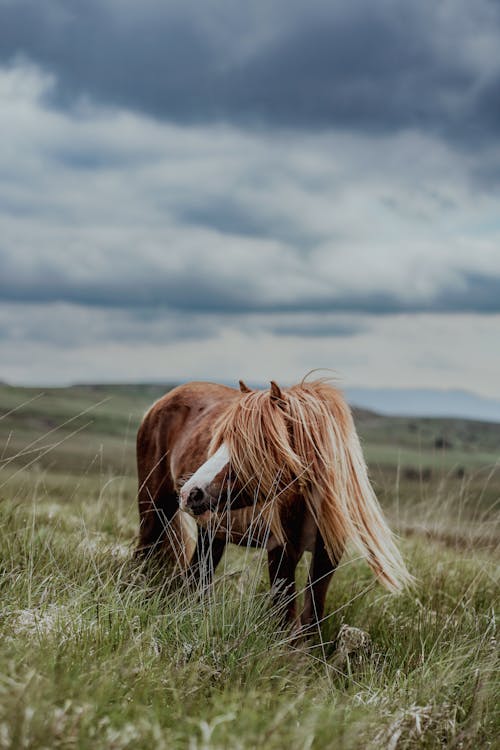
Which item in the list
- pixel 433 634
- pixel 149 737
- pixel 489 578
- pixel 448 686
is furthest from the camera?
pixel 489 578

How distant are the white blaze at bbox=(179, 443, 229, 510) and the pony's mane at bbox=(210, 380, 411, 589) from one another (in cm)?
6

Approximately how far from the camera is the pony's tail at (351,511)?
14.9 ft

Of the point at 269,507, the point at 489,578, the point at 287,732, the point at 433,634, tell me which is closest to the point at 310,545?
the point at 269,507

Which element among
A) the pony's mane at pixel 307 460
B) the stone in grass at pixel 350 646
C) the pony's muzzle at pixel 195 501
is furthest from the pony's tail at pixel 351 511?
the pony's muzzle at pixel 195 501

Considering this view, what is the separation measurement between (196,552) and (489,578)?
2522mm

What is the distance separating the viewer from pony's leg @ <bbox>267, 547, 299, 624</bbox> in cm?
453

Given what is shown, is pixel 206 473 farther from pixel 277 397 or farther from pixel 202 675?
pixel 202 675

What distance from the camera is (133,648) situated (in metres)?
3.47

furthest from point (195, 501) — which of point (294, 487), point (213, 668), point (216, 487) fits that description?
point (213, 668)

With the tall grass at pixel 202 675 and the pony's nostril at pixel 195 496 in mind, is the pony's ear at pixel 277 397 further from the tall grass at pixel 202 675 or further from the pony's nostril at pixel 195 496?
the tall grass at pixel 202 675

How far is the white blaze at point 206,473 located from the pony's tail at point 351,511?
587 mm

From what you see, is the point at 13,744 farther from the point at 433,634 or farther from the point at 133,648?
the point at 433,634

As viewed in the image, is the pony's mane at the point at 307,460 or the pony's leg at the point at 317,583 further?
the pony's leg at the point at 317,583

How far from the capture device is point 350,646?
477 cm
